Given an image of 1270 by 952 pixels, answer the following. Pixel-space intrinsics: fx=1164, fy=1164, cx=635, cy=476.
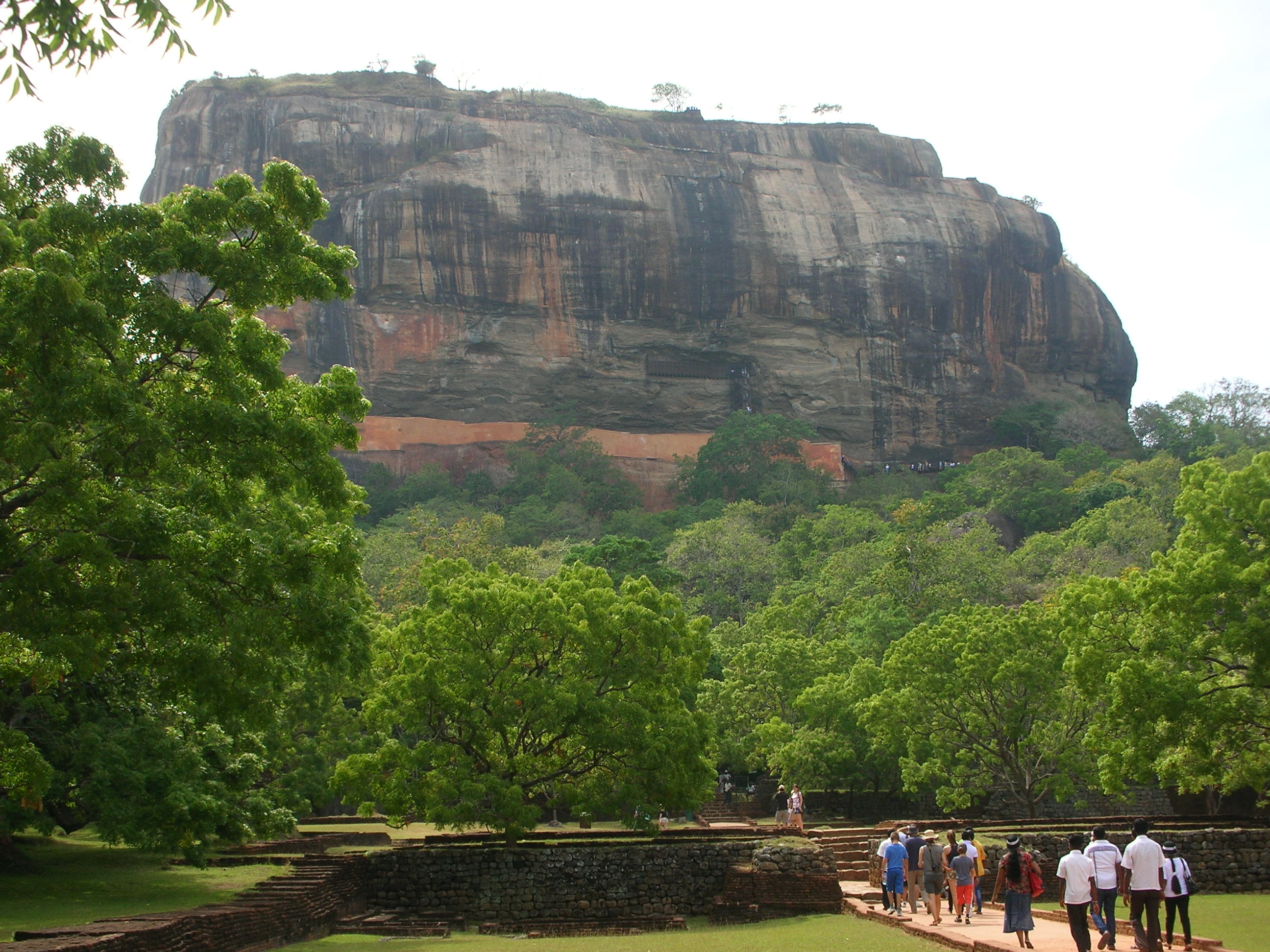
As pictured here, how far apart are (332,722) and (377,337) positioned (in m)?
38.5

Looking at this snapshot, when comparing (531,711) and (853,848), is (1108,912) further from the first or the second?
(853,848)

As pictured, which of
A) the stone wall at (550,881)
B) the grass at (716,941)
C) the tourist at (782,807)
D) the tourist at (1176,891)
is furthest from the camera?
the tourist at (782,807)

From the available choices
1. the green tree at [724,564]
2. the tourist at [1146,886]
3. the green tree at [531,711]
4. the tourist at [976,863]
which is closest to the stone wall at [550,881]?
the green tree at [531,711]

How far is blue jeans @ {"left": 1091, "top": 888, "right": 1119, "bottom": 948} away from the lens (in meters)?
8.71

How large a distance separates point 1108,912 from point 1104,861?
1.39ft

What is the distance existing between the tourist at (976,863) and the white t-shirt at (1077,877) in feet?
9.27

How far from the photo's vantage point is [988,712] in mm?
20750

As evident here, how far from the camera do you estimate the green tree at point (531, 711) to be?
1577cm

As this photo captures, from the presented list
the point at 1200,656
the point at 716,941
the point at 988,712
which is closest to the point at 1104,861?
the point at 716,941

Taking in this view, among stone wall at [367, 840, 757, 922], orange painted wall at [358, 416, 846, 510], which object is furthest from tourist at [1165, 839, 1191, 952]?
orange painted wall at [358, 416, 846, 510]

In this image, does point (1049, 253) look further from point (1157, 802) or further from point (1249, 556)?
point (1249, 556)

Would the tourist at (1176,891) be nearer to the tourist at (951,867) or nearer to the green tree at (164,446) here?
the tourist at (951,867)

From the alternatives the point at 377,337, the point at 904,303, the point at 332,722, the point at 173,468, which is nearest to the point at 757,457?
the point at 904,303

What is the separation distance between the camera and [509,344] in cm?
5856
